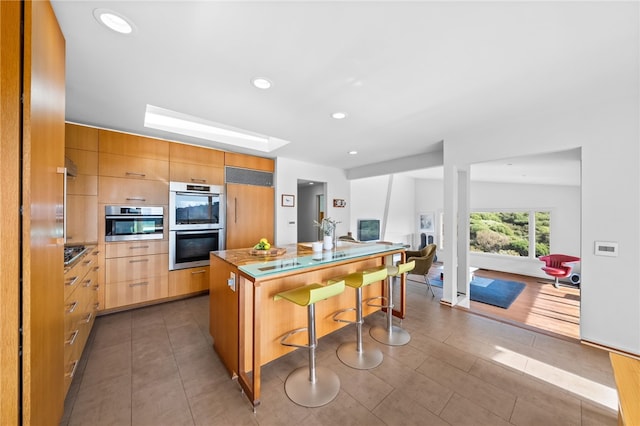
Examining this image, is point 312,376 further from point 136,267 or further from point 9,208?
point 136,267

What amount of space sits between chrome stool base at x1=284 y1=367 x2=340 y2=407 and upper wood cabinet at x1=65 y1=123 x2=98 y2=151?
3661 mm

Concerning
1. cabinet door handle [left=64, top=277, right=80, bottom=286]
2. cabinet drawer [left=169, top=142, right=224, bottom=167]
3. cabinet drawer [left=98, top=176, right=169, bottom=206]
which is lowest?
cabinet door handle [left=64, top=277, right=80, bottom=286]

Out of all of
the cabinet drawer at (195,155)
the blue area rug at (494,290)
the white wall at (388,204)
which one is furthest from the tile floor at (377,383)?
the white wall at (388,204)

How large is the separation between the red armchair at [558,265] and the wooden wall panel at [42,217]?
7210 millimetres

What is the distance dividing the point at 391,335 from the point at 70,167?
4026mm

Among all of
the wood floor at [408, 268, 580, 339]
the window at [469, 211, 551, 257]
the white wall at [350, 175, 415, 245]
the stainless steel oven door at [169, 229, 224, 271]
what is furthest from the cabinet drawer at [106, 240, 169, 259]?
the window at [469, 211, 551, 257]

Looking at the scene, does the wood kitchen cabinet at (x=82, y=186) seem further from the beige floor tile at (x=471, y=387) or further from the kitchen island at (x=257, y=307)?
the beige floor tile at (x=471, y=387)

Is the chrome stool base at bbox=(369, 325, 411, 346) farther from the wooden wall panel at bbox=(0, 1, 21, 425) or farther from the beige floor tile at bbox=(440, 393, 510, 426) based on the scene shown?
the wooden wall panel at bbox=(0, 1, 21, 425)

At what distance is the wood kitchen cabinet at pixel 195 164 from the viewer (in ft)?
11.8

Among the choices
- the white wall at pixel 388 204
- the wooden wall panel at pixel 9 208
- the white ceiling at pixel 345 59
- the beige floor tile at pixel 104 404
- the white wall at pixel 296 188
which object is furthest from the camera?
the white wall at pixel 388 204

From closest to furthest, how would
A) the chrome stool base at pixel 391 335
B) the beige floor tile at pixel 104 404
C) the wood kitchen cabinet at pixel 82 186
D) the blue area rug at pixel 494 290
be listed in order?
the beige floor tile at pixel 104 404 < the chrome stool base at pixel 391 335 < the wood kitchen cabinet at pixel 82 186 < the blue area rug at pixel 494 290

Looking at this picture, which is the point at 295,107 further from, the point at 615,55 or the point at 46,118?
the point at 615,55

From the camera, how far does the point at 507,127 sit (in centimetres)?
296

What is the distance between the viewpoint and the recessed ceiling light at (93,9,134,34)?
1.36 meters
